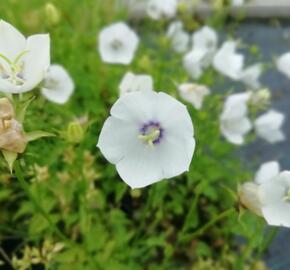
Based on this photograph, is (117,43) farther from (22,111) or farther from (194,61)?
(22,111)

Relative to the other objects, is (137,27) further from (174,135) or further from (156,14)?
(174,135)

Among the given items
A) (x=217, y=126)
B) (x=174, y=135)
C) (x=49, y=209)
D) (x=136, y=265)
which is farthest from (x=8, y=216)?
(x=174, y=135)

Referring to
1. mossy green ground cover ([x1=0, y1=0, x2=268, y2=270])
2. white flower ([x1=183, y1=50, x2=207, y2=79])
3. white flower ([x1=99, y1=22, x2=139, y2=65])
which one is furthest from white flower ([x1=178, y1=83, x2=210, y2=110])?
white flower ([x1=99, y1=22, x2=139, y2=65])

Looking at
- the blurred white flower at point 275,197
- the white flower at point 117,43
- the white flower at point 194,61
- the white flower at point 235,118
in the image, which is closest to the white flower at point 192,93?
the white flower at point 235,118

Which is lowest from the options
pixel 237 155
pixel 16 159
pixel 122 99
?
pixel 237 155

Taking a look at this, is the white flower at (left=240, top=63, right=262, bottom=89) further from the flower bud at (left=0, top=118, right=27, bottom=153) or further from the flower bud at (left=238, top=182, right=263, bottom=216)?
the flower bud at (left=0, top=118, right=27, bottom=153)
